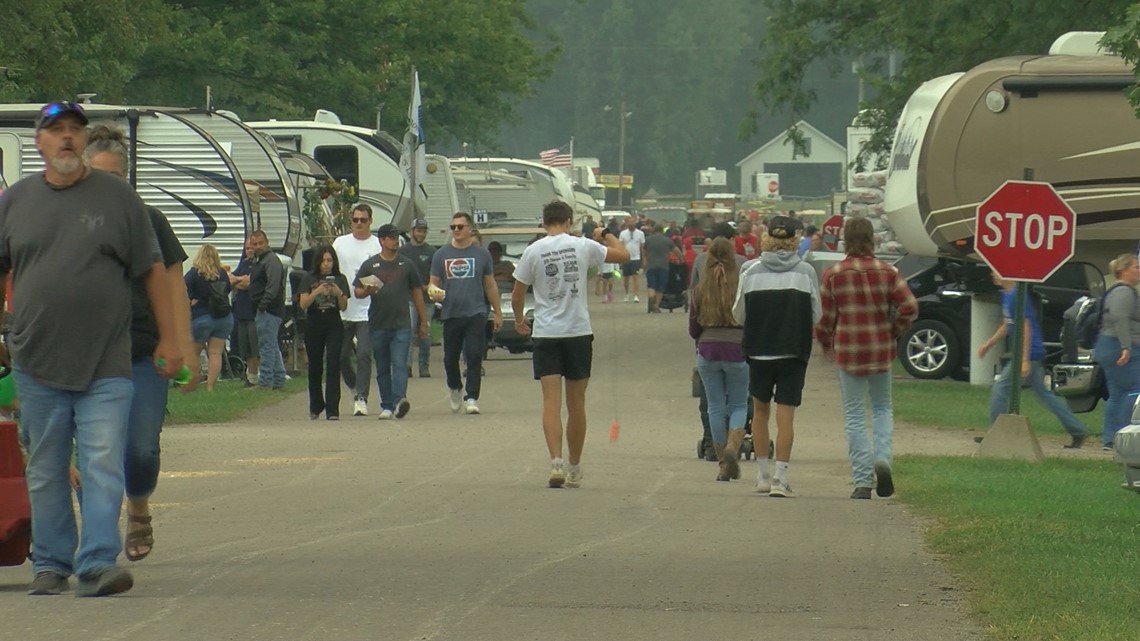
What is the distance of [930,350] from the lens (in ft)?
86.9

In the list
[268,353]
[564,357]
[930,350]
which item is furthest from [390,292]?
[930,350]

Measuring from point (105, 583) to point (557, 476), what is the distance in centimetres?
549

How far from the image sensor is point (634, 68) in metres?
146

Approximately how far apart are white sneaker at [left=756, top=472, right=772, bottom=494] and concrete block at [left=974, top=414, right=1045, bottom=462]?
378cm

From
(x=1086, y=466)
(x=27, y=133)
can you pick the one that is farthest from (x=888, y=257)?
(x=1086, y=466)

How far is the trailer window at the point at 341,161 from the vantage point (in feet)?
108

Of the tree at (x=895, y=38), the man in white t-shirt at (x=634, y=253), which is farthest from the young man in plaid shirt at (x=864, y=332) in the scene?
the man in white t-shirt at (x=634, y=253)

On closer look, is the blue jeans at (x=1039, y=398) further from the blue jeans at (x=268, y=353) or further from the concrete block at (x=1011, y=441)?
the blue jeans at (x=268, y=353)

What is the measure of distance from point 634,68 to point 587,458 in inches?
5154

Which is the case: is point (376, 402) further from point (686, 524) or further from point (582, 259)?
point (686, 524)

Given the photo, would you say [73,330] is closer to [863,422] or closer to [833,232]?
[863,422]

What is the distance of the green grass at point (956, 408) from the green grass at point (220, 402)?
657 centimetres

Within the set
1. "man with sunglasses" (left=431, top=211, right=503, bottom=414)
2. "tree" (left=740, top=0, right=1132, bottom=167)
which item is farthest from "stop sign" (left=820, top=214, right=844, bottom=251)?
"man with sunglasses" (left=431, top=211, right=503, bottom=414)

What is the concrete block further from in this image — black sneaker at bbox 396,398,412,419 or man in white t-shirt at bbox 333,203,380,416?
man in white t-shirt at bbox 333,203,380,416
